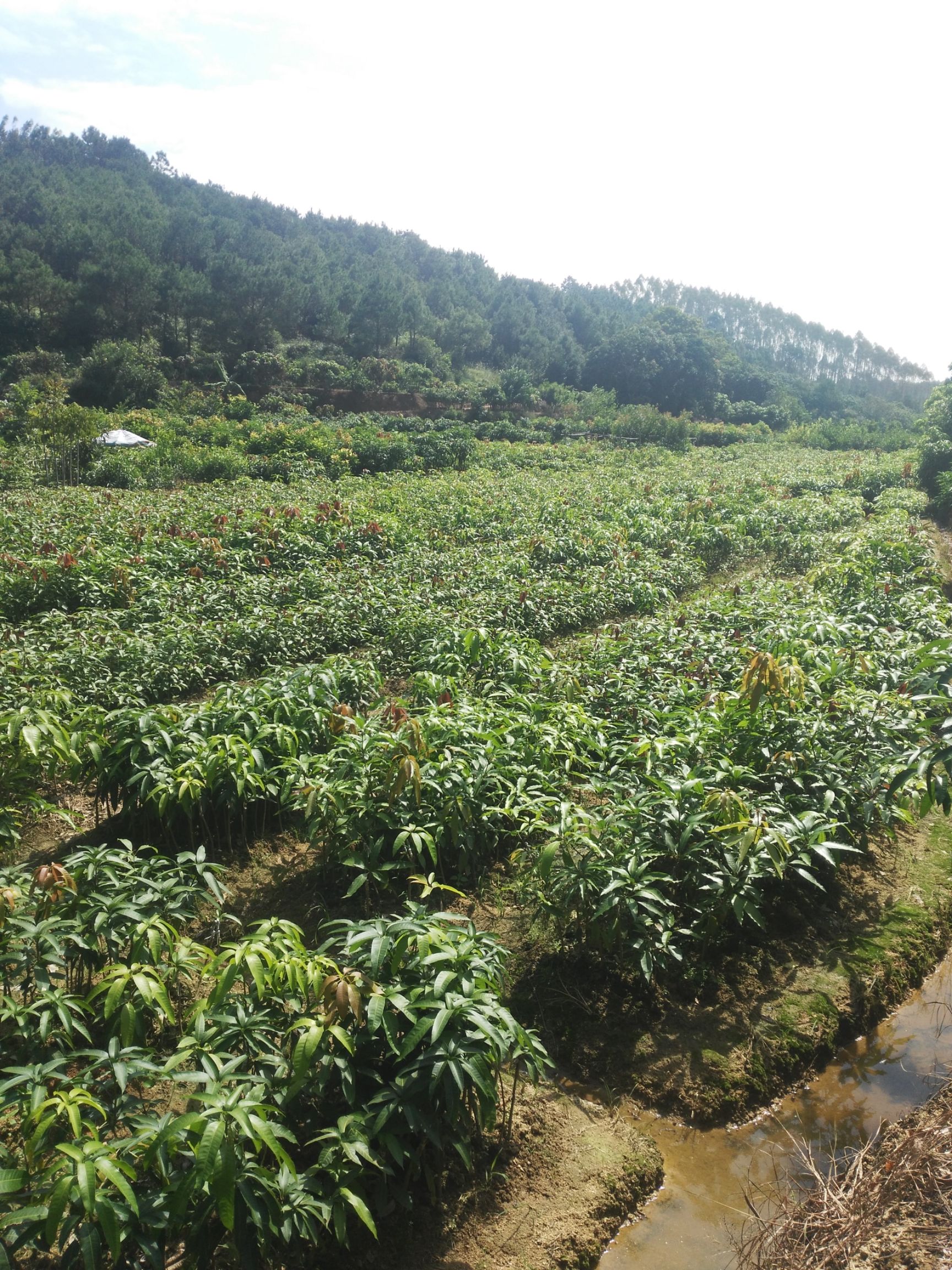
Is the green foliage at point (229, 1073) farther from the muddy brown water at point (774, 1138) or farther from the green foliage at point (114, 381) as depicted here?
the green foliage at point (114, 381)

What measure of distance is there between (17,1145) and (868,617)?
706 cm

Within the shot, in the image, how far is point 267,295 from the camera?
4516 cm

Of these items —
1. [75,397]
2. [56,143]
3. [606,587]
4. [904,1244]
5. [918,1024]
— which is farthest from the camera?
[56,143]

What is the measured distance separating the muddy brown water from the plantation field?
60 cm

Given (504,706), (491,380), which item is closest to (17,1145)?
(504,706)

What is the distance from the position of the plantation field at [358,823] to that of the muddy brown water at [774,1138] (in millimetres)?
602

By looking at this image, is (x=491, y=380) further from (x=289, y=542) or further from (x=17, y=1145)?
(x=17, y=1145)

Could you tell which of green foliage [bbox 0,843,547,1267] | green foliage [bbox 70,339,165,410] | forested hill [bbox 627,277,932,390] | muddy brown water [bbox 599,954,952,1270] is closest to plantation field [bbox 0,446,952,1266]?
green foliage [bbox 0,843,547,1267]

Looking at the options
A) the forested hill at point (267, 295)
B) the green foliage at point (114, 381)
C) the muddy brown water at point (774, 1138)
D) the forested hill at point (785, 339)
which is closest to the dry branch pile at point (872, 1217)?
the muddy brown water at point (774, 1138)

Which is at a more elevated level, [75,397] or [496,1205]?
[75,397]

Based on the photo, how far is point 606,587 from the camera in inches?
348

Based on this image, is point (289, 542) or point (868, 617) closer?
point (868, 617)

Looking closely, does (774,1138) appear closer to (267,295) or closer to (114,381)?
(114,381)

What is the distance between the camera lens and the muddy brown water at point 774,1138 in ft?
8.38
